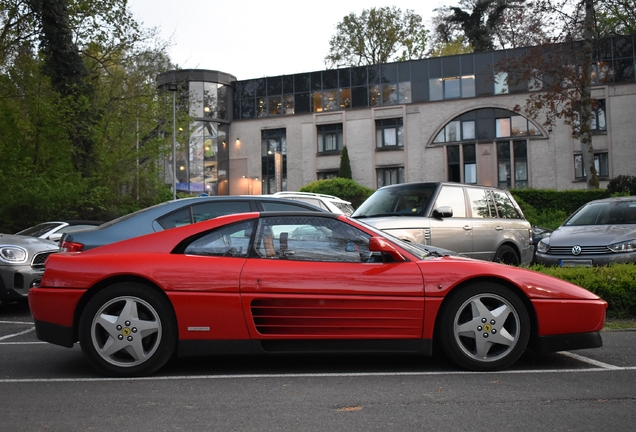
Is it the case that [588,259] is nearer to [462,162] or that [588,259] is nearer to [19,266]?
[19,266]

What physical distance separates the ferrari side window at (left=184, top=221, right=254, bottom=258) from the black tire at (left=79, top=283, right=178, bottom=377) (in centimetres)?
53

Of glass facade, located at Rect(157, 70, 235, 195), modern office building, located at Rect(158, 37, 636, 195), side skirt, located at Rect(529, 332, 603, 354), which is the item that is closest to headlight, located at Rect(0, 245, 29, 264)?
side skirt, located at Rect(529, 332, 603, 354)

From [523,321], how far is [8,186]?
68.0 ft

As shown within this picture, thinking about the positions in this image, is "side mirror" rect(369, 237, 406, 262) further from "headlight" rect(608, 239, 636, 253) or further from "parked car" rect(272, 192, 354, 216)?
"headlight" rect(608, 239, 636, 253)

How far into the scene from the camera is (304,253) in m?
5.65

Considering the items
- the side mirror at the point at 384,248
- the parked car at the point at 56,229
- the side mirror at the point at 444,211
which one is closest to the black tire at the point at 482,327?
the side mirror at the point at 384,248

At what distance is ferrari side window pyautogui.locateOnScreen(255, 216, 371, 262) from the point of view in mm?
5648

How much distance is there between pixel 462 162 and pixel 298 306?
1755 inches


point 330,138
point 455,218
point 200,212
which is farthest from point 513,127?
point 200,212

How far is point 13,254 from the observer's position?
10.1 m

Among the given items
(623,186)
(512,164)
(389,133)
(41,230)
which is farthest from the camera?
(389,133)

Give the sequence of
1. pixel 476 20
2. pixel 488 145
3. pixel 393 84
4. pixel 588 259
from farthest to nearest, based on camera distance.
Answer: pixel 476 20 < pixel 393 84 < pixel 488 145 < pixel 588 259

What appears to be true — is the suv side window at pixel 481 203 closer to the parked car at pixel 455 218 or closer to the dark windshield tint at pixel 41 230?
the parked car at pixel 455 218

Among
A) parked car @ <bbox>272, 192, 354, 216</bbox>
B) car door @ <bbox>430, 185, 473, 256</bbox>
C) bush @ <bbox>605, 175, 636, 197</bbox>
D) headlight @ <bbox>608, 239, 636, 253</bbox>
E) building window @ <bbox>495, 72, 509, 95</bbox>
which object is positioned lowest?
headlight @ <bbox>608, 239, 636, 253</bbox>
